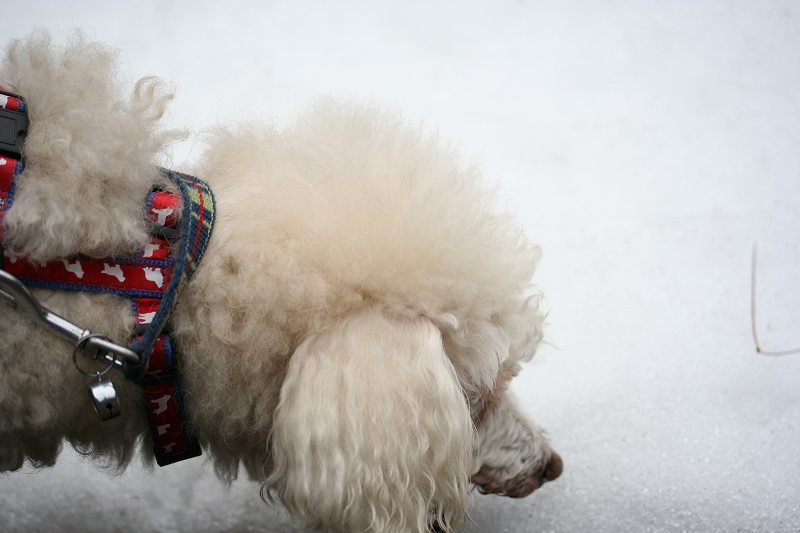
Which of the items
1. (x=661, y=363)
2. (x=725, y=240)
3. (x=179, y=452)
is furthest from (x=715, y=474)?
(x=179, y=452)

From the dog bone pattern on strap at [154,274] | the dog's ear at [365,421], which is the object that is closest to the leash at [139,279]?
the dog bone pattern on strap at [154,274]

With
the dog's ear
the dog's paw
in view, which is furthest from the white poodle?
the dog's paw

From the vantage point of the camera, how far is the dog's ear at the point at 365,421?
3.34 ft

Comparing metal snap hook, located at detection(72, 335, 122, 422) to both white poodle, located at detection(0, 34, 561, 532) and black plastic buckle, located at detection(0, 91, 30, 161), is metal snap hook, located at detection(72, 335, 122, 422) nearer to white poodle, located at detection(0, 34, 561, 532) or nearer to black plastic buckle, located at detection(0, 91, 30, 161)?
white poodle, located at detection(0, 34, 561, 532)

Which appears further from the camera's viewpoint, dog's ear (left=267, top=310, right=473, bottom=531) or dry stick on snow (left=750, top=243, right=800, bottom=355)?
dry stick on snow (left=750, top=243, right=800, bottom=355)

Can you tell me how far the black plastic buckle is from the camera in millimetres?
973

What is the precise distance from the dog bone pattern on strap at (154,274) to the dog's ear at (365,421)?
179mm

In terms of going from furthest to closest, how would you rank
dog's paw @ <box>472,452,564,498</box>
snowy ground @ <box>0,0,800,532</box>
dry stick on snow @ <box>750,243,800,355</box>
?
dry stick on snow @ <box>750,243,800,355</box>, snowy ground @ <box>0,0,800,532</box>, dog's paw @ <box>472,452,564,498</box>

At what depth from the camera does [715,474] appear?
1770 mm

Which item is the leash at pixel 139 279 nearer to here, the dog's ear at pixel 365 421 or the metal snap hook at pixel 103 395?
the metal snap hook at pixel 103 395

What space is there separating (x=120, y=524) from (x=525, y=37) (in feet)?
7.29

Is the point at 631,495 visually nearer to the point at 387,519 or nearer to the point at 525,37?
the point at 387,519

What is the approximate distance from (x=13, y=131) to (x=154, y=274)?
0.87 ft

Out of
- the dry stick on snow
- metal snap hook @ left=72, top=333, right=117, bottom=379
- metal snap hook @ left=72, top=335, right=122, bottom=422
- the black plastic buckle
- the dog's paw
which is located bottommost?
the dog's paw
